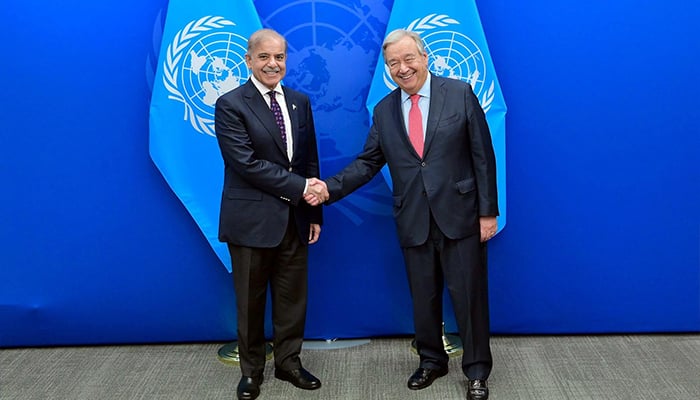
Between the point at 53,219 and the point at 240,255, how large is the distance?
1177 mm

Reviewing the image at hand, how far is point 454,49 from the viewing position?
3.69 meters

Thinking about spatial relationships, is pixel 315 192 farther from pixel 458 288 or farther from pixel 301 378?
pixel 301 378

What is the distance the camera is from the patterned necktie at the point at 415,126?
329 centimetres

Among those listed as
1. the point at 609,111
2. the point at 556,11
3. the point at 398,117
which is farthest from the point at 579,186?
the point at 398,117

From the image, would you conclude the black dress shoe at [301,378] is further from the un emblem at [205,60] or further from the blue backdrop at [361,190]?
the un emblem at [205,60]

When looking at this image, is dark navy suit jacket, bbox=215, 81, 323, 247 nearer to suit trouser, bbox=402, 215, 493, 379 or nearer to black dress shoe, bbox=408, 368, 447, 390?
suit trouser, bbox=402, 215, 493, 379

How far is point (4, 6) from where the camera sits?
12.4ft

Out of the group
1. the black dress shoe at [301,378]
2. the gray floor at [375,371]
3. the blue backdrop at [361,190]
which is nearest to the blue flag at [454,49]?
the blue backdrop at [361,190]

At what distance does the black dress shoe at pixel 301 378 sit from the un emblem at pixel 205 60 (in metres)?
1.30

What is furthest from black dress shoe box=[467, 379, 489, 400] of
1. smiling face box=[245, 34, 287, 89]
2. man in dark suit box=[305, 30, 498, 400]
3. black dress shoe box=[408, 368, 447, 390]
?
smiling face box=[245, 34, 287, 89]

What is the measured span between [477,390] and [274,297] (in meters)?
0.96

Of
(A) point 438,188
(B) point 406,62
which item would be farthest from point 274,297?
(B) point 406,62

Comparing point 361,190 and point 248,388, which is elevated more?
point 361,190

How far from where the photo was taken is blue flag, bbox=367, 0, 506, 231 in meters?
3.66
